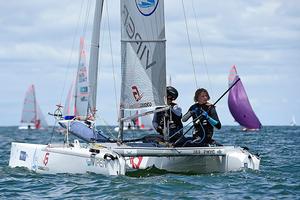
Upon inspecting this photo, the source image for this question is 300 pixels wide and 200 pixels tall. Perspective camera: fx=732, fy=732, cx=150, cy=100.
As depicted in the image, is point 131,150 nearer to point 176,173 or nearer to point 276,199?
point 176,173

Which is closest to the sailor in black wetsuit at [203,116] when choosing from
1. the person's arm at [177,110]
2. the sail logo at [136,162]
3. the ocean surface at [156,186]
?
the person's arm at [177,110]

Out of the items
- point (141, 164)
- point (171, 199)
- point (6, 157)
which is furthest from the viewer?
point (6, 157)

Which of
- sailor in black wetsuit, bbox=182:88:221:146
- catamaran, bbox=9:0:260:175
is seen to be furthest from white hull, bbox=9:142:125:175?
sailor in black wetsuit, bbox=182:88:221:146

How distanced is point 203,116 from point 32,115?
62853 mm

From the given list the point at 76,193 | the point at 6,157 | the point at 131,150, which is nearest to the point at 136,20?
the point at 131,150

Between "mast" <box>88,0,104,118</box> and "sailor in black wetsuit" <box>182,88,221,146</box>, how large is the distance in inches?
111

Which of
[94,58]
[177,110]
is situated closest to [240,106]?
[94,58]

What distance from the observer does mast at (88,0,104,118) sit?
617 inches

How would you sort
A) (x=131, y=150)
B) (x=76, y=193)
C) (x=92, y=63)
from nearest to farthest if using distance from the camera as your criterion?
(x=76, y=193), (x=131, y=150), (x=92, y=63)

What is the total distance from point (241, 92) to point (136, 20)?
33794 millimetres

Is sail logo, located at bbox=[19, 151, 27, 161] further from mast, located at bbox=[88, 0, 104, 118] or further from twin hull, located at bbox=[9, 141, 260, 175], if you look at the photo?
mast, located at bbox=[88, 0, 104, 118]

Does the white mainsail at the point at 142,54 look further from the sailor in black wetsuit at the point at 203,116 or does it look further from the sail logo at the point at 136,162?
the sail logo at the point at 136,162

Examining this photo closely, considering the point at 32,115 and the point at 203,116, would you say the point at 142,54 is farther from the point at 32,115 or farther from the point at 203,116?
the point at 32,115

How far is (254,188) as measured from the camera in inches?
435
